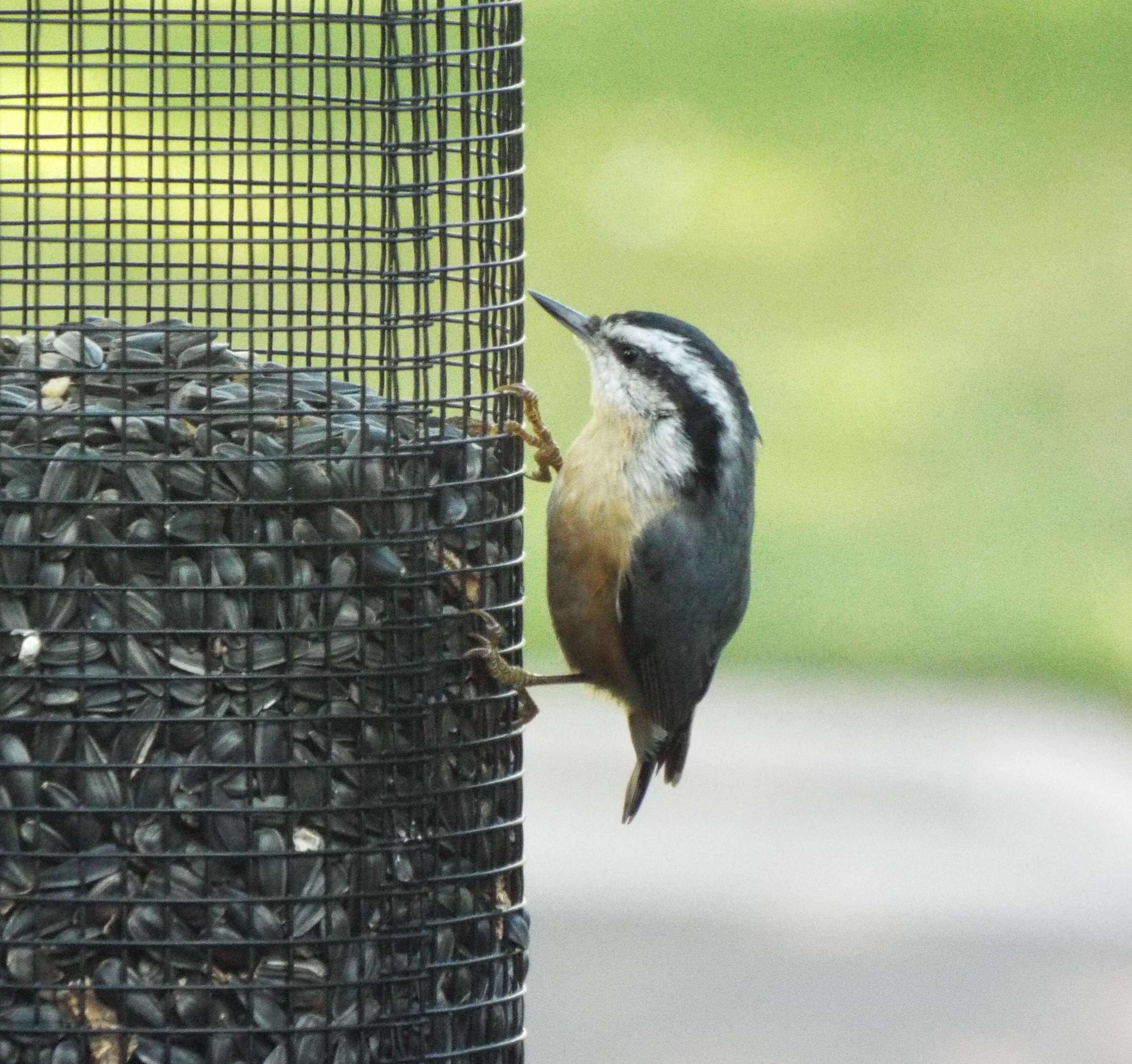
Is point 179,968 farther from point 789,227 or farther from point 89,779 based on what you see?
point 789,227

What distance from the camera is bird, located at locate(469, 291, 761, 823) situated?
6871 millimetres

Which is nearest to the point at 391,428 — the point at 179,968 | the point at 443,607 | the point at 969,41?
the point at 443,607

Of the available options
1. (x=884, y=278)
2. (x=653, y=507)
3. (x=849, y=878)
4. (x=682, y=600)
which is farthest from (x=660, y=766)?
(x=884, y=278)

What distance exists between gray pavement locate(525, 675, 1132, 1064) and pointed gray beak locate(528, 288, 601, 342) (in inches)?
152

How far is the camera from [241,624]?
569 centimetres

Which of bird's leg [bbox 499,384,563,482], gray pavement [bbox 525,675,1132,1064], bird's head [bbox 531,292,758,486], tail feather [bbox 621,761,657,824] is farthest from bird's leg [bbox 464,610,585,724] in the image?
gray pavement [bbox 525,675,1132,1064]

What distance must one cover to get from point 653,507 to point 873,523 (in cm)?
741

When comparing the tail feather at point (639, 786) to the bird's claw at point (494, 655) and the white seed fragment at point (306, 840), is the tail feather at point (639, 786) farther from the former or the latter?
the white seed fragment at point (306, 840)

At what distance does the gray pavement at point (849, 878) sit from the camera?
10156 millimetres

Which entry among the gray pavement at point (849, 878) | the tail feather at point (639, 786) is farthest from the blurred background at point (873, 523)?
the tail feather at point (639, 786)

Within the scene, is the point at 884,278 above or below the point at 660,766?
above

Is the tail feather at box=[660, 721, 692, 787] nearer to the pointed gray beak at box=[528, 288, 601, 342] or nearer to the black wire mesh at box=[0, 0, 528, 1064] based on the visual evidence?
the pointed gray beak at box=[528, 288, 601, 342]

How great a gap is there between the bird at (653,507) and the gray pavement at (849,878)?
3.32m

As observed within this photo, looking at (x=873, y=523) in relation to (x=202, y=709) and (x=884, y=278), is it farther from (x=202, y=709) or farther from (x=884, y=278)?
(x=202, y=709)
